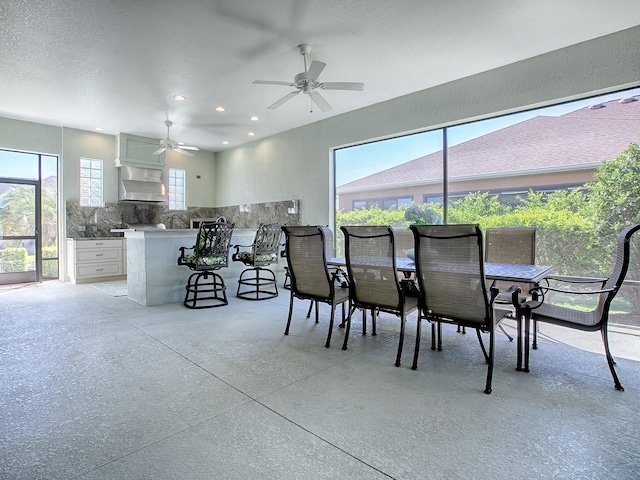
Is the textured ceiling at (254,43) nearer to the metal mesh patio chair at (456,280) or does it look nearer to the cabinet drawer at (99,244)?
the metal mesh patio chair at (456,280)

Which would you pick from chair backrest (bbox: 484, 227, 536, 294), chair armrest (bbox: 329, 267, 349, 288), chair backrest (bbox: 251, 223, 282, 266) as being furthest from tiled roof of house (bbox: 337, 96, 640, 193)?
chair armrest (bbox: 329, 267, 349, 288)

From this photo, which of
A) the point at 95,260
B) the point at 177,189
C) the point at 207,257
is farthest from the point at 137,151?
the point at 207,257

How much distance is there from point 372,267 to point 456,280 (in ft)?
2.12

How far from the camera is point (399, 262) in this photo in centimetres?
321

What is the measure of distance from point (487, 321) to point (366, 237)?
3.31 ft

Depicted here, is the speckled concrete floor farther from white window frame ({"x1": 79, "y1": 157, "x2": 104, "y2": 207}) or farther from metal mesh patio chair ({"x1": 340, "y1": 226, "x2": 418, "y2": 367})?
white window frame ({"x1": 79, "y1": 157, "x2": 104, "y2": 207})

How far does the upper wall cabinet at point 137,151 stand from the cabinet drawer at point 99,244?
1.57 metres

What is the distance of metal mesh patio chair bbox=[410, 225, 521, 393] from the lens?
2.15m

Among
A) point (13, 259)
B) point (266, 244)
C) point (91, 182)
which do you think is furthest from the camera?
point (91, 182)

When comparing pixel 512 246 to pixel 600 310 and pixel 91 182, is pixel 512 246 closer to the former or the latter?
pixel 600 310

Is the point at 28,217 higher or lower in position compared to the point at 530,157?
lower

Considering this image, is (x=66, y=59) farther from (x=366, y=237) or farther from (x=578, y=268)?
(x=578, y=268)

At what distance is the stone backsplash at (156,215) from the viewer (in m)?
6.53

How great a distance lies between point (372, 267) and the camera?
267cm
